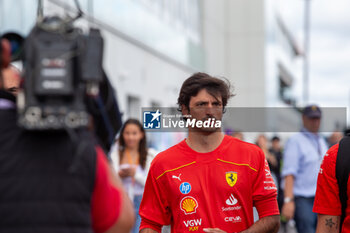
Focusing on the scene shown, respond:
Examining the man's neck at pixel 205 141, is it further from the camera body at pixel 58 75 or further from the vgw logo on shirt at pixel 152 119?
the camera body at pixel 58 75

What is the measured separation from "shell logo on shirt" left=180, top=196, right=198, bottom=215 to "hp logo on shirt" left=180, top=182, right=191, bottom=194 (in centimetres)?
4

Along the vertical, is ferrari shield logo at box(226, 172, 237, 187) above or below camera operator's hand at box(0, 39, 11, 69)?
below

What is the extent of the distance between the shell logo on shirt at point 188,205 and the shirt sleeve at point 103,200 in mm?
1783

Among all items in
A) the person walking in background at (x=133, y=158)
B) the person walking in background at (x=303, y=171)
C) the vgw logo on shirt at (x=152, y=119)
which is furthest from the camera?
the person walking in background at (x=303, y=171)

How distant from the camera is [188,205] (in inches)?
167

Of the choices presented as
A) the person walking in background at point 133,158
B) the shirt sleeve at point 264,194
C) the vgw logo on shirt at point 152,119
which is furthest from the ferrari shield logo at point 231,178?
the person walking in background at point 133,158

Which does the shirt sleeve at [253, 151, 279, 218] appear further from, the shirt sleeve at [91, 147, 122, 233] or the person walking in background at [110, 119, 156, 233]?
the person walking in background at [110, 119, 156, 233]

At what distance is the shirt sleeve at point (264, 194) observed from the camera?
4266 millimetres

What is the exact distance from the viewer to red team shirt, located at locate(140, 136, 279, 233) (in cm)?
420

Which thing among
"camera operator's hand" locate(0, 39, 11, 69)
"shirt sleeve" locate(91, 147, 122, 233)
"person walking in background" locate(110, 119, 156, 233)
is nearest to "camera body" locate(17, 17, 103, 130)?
"camera operator's hand" locate(0, 39, 11, 69)

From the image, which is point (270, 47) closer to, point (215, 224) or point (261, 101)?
point (261, 101)

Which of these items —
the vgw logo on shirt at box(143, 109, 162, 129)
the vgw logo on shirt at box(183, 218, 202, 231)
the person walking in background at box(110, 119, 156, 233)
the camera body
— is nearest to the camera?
the camera body

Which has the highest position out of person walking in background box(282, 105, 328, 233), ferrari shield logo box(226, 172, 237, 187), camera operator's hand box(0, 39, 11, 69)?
camera operator's hand box(0, 39, 11, 69)

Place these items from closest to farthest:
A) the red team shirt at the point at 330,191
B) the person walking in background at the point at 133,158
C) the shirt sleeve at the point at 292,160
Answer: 1. the red team shirt at the point at 330,191
2. the person walking in background at the point at 133,158
3. the shirt sleeve at the point at 292,160
